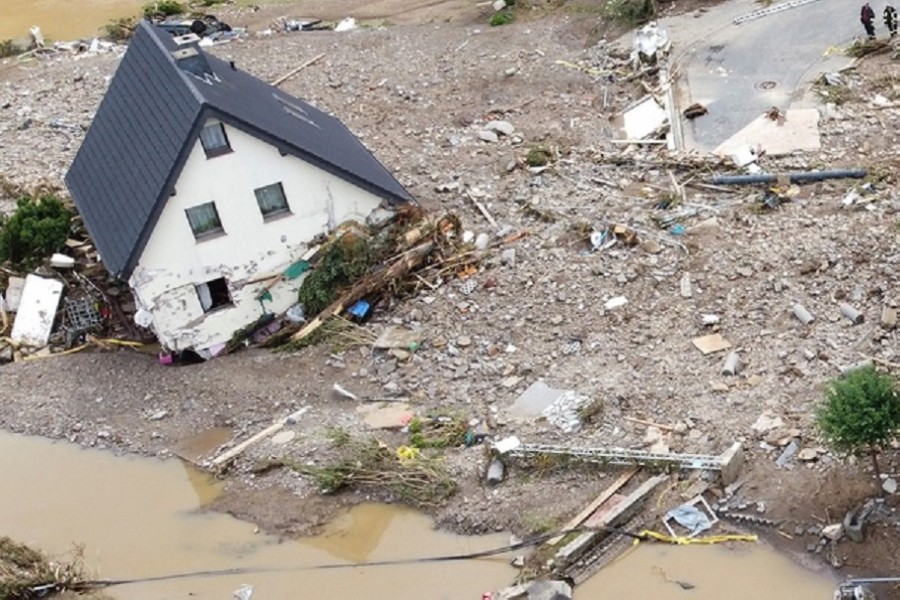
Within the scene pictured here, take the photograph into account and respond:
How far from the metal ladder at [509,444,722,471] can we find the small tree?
2.04 metres

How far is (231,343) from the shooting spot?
878 inches

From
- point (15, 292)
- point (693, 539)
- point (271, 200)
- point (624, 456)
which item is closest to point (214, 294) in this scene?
point (271, 200)

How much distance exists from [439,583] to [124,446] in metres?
7.31

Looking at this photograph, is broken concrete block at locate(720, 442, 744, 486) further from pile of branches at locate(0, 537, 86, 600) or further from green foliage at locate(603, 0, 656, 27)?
green foliage at locate(603, 0, 656, 27)

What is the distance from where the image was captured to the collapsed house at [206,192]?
20.3 m

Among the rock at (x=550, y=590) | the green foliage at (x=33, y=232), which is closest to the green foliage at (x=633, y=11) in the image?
the green foliage at (x=33, y=232)

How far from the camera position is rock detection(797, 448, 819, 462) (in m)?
16.3

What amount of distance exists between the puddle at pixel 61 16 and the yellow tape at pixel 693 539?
3486cm

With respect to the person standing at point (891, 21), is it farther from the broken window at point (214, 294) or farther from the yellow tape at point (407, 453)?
the broken window at point (214, 294)

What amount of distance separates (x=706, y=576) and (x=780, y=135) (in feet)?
42.3

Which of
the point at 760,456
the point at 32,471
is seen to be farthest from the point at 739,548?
the point at 32,471

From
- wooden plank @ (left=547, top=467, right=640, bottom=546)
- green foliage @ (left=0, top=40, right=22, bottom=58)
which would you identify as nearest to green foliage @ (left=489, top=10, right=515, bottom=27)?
green foliage @ (left=0, top=40, right=22, bottom=58)

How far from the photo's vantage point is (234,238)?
21328 millimetres

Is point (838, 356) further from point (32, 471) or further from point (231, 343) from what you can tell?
point (32, 471)
